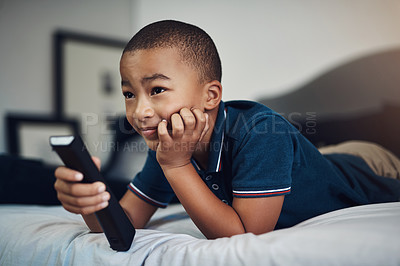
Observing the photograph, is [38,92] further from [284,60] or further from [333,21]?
[333,21]

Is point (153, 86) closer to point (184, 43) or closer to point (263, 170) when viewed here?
point (184, 43)

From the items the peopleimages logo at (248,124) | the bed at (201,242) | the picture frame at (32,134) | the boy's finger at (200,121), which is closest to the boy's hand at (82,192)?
the bed at (201,242)

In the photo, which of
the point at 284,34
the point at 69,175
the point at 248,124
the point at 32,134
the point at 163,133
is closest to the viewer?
the point at 69,175

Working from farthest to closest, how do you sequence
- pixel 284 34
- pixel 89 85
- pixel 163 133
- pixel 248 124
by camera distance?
pixel 89 85, pixel 284 34, pixel 248 124, pixel 163 133

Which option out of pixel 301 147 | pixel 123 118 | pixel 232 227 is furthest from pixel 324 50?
pixel 232 227

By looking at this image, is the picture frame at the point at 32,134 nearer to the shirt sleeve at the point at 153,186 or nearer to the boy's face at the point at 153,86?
the shirt sleeve at the point at 153,186

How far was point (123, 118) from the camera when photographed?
1983 mm

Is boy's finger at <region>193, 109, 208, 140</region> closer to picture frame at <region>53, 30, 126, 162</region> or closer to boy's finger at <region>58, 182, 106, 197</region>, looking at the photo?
boy's finger at <region>58, 182, 106, 197</region>

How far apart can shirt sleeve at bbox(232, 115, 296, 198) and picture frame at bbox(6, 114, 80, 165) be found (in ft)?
4.98

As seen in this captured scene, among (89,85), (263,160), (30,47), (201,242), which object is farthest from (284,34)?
(201,242)

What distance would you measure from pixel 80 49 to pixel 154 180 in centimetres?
161

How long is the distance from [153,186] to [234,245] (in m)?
0.43

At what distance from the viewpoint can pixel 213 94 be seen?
Answer: 0.81 meters

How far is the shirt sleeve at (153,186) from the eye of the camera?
3.06 ft
